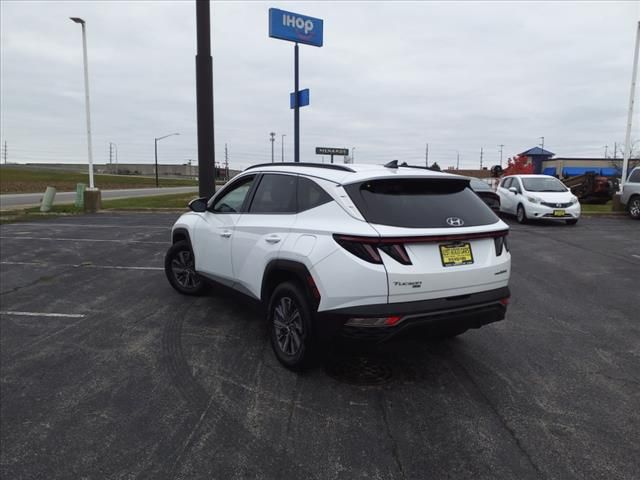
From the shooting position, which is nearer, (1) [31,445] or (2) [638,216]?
(1) [31,445]

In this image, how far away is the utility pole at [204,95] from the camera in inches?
398

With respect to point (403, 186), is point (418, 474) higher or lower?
lower

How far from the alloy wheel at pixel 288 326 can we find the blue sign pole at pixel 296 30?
9.89 meters

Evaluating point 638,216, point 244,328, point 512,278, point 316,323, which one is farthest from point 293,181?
point 638,216

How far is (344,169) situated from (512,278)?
449 cm

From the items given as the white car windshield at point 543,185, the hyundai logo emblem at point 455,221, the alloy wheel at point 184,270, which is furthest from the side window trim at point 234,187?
the white car windshield at point 543,185

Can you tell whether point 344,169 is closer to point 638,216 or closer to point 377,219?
point 377,219

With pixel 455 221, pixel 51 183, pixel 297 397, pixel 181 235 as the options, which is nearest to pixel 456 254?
pixel 455 221

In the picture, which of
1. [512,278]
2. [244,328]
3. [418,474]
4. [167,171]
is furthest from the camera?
[167,171]

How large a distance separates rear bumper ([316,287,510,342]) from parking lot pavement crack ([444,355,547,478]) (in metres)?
0.48

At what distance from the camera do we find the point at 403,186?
11.9 feet

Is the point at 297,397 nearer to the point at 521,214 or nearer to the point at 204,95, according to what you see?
A: the point at 204,95

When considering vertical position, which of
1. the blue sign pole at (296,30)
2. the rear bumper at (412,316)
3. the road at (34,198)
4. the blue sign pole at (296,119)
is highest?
the blue sign pole at (296,30)

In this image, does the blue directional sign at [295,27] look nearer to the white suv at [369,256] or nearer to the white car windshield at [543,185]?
the white car windshield at [543,185]
